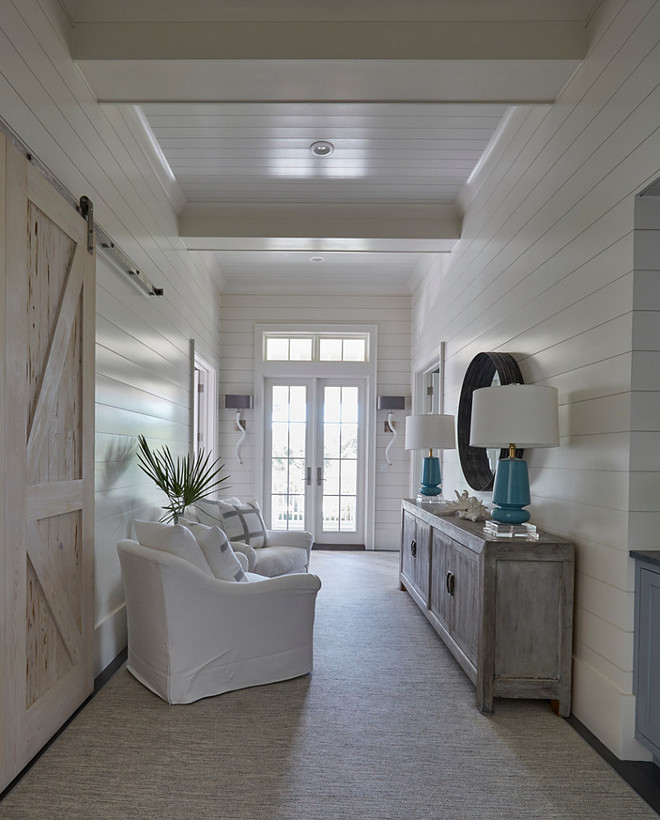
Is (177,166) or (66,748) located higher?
(177,166)

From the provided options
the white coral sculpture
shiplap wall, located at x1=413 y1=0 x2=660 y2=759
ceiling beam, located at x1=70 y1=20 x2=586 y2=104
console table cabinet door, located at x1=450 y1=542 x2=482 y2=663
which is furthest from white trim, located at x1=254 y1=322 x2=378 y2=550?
ceiling beam, located at x1=70 y1=20 x2=586 y2=104

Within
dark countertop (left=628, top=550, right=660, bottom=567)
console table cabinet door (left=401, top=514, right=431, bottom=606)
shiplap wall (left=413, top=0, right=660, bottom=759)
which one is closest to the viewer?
dark countertop (left=628, top=550, right=660, bottom=567)

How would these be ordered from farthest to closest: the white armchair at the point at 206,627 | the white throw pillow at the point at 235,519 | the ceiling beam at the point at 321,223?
1. the ceiling beam at the point at 321,223
2. the white throw pillow at the point at 235,519
3. the white armchair at the point at 206,627

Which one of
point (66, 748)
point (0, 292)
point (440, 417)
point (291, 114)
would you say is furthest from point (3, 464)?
point (440, 417)

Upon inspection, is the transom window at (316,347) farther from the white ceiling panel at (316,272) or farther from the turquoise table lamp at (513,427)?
the turquoise table lamp at (513,427)

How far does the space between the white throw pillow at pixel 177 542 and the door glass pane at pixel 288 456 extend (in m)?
3.97

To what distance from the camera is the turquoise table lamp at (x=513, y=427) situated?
2549 mm

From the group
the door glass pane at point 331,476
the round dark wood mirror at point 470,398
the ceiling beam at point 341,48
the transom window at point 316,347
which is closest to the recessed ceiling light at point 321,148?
the ceiling beam at point 341,48

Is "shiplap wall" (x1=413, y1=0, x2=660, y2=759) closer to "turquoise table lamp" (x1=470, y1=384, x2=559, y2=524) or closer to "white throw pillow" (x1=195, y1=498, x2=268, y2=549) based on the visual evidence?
"turquoise table lamp" (x1=470, y1=384, x2=559, y2=524)

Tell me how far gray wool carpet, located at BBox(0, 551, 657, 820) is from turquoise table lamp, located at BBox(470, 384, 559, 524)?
94 cm

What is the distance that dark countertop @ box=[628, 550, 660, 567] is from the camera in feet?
6.66

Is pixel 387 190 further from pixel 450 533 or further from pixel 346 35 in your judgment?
pixel 450 533

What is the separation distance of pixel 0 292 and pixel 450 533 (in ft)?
8.02

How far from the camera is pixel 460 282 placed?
4.65 m
